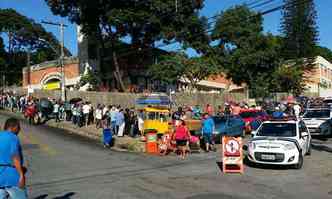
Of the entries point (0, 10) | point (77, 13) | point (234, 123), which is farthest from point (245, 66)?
point (0, 10)

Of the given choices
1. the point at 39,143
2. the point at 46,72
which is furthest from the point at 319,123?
the point at 46,72

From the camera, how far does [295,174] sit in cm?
1521

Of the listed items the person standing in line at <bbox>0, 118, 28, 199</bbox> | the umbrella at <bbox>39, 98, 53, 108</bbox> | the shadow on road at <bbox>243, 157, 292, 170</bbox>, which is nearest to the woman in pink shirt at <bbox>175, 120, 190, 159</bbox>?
the shadow on road at <bbox>243, 157, 292, 170</bbox>

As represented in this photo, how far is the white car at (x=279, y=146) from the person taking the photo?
15961 mm

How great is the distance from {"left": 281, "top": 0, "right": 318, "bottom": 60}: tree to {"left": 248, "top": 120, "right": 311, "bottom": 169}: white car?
2363 inches

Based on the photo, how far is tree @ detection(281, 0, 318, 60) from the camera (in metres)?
75.1

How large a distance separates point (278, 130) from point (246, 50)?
40.9 m

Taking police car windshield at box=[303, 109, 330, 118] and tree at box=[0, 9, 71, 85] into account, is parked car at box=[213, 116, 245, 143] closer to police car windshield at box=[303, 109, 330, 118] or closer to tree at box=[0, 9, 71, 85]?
police car windshield at box=[303, 109, 330, 118]

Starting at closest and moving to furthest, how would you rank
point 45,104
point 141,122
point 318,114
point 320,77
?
point 141,122 < point 318,114 < point 45,104 < point 320,77

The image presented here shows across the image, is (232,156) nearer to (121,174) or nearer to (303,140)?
Result: (121,174)

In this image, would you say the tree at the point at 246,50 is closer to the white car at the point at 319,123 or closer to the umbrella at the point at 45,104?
the umbrella at the point at 45,104

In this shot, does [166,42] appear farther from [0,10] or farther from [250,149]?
[0,10]

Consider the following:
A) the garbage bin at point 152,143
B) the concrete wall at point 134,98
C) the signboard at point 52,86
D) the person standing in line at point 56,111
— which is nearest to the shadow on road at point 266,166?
the garbage bin at point 152,143

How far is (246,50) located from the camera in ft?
189
